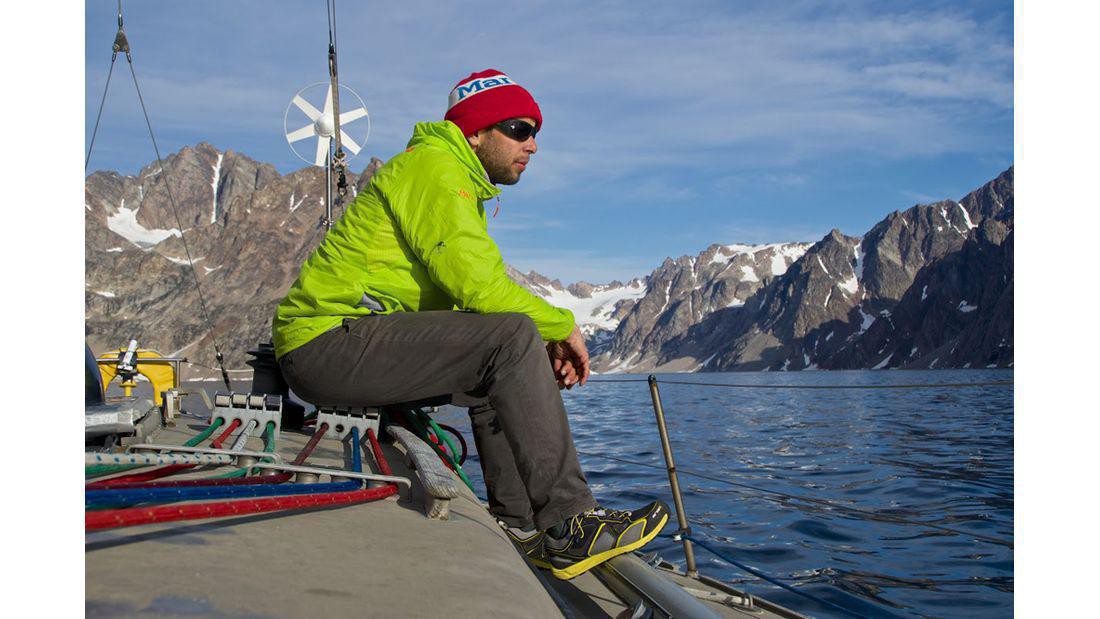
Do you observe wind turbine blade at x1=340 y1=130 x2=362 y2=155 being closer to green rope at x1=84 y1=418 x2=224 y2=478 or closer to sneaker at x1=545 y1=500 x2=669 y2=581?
green rope at x1=84 y1=418 x2=224 y2=478

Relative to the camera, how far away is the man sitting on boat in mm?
3600

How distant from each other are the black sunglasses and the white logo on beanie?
22cm

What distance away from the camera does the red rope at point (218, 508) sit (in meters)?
1.86

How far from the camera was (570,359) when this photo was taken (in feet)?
14.9

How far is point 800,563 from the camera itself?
27.4 feet

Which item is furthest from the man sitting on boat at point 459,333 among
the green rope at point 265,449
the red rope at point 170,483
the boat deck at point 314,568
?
the red rope at point 170,483

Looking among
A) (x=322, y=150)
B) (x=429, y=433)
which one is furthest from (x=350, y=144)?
(x=429, y=433)

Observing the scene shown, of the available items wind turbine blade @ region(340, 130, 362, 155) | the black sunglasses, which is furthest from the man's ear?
wind turbine blade @ region(340, 130, 362, 155)

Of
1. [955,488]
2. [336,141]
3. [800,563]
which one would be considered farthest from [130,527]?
[955,488]

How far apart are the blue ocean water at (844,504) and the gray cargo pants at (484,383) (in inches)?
60.3

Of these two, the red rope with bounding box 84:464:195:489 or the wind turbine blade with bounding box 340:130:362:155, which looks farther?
the wind turbine blade with bounding box 340:130:362:155

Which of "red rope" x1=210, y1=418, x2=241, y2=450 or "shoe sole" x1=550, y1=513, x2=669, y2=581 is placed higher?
"red rope" x1=210, y1=418, x2=241, y2=450

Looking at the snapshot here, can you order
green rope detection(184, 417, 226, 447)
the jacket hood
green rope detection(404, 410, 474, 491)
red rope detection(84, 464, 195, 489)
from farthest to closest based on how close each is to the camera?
1. green rope detection(404, 410, 474, 491)
2. green rope detection(184, 417, 226, 447)
3. the jacket hood
4. red rope detection(84, 464, 195, 489)

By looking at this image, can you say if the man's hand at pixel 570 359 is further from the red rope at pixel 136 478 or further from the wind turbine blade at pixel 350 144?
the wind turbine blade at pixel 350 144
